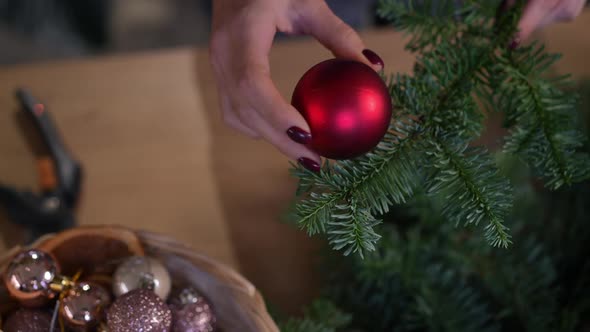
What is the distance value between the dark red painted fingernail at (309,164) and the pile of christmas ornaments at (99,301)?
0.14 metres

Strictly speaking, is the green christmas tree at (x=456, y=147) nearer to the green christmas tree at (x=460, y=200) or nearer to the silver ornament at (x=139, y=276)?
the green christmas tree at (x=460, y=200)

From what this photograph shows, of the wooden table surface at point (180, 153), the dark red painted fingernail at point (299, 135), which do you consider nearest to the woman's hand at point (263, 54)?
the dark red painted fingernail at point (299, 135)

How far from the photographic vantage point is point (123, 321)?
0.38 metres

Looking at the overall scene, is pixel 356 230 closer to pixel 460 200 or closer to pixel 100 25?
pixel 460 200

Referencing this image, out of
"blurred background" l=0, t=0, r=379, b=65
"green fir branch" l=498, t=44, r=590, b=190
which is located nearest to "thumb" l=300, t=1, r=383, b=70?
"green fir branch" l=498, t=44, r=590, b=190

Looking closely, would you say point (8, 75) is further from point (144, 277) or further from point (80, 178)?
point (144, 277)

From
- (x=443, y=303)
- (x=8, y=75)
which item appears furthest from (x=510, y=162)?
(x=8, y=75)

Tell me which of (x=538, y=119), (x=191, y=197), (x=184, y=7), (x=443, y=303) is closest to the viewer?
(x=538, y=119)

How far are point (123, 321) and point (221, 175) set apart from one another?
15.1 inches

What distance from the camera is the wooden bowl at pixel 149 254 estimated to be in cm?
41

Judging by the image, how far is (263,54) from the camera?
0.40 m

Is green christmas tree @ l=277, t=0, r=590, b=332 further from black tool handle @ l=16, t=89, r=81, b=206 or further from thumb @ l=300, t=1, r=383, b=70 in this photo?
black tool handle @ l=16, t=89, r=81, b=206

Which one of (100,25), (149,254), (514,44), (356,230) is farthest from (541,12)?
(100,25)

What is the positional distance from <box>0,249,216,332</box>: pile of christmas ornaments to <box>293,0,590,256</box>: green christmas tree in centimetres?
13
